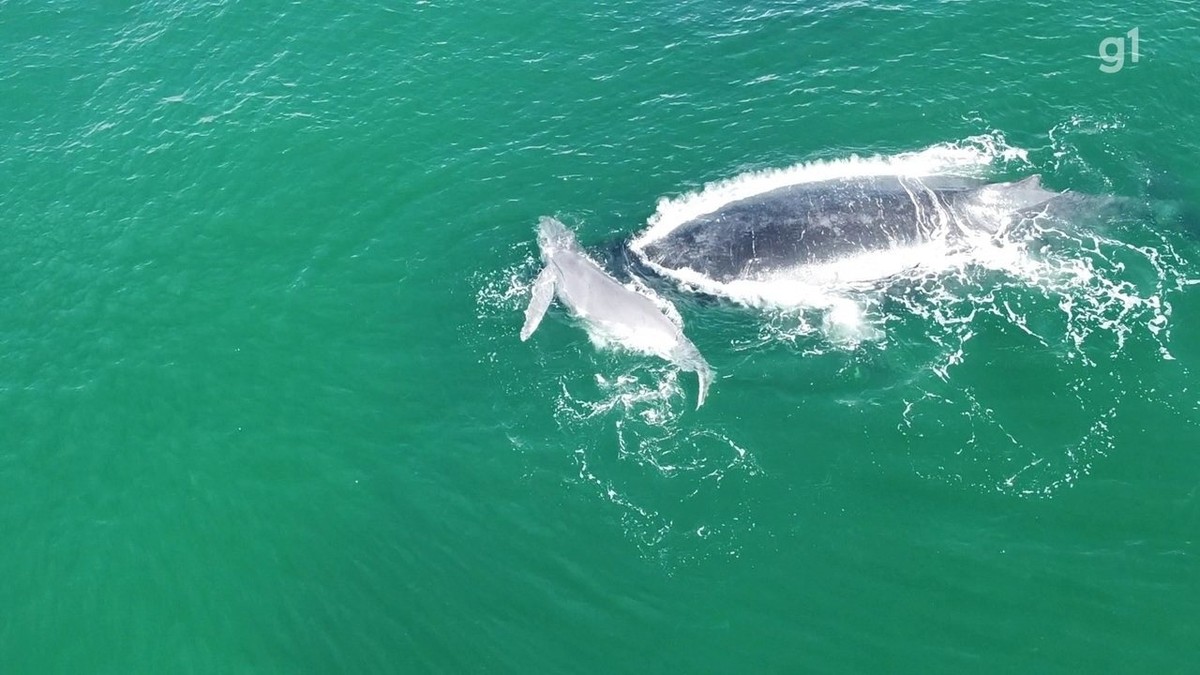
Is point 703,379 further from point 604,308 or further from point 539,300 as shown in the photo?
point 539,300

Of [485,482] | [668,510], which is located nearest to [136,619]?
[485,482]

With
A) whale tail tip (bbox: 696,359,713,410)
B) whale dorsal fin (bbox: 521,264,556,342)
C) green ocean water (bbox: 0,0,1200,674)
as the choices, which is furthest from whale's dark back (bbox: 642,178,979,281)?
whale tail tip (bbox: 696,359,713,410)

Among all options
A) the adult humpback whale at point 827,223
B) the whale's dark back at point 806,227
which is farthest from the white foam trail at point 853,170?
the whale's dark back at point 806,227

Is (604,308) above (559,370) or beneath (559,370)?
above

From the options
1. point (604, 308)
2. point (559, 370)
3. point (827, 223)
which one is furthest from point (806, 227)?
point (559, 370)

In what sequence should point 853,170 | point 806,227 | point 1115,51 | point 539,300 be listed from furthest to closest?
point 1115,51 < point 853,170 < point 806,227 < point 539,300

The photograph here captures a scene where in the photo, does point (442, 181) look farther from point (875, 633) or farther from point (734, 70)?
point (875, 633)

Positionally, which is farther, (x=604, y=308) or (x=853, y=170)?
(x=853, y=170)
